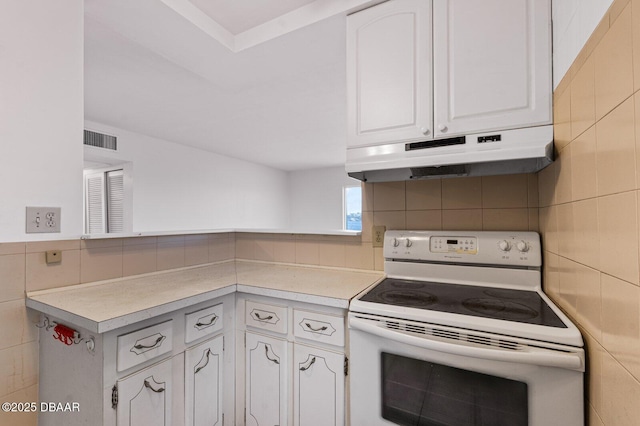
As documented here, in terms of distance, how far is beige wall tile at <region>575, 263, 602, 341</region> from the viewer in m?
0.76

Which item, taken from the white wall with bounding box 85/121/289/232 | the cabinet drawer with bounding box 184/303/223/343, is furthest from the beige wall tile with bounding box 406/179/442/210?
the white wall with bounding box 85/121/289/232

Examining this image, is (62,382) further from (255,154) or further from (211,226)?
(255,154)

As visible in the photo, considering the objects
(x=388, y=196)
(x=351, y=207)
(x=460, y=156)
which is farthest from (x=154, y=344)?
(x=351, y=207)

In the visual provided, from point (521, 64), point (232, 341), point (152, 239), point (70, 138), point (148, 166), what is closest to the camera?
point (521, 64)

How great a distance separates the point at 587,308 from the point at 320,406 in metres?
1.06

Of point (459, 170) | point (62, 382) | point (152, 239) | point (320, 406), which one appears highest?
point (459, 170)

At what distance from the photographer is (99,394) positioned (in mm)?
1028

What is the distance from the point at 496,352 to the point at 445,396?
25 cm

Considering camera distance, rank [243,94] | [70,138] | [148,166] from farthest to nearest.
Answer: [148,166] < [243,94] < [70,138]

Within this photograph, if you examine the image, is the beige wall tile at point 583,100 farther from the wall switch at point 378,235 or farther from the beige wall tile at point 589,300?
the wall switch at point 378,235

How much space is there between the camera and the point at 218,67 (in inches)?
76.2

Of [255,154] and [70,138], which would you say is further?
[255,154]

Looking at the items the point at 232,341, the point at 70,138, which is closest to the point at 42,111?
the point at 70,138

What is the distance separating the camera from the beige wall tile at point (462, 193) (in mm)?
1512
